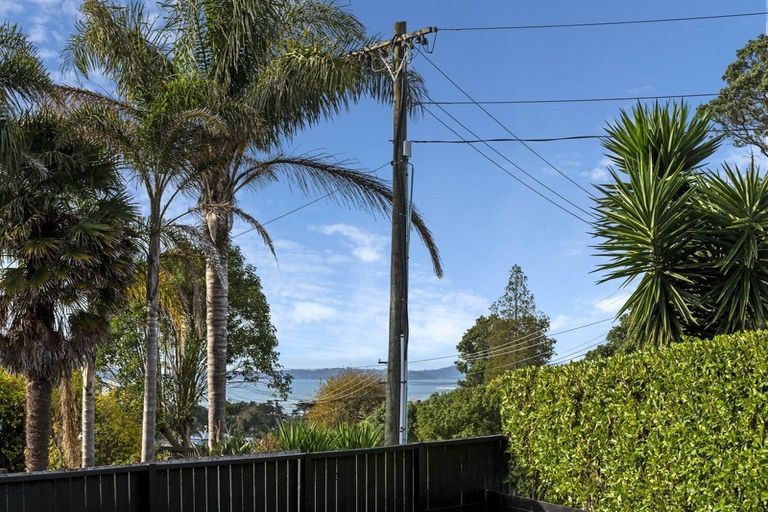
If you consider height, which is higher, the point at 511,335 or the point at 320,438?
the point at 320,438

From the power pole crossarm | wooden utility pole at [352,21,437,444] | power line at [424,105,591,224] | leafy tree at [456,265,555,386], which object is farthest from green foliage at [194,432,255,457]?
leafy tree at [456,265,555,386]

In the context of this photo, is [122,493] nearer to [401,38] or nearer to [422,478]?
[422,478]

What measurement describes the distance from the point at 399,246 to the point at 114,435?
39.4 feet

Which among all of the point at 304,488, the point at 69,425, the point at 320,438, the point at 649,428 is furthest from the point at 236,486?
the point at 69,425

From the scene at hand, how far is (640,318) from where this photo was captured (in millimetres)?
10000

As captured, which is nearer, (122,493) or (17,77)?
(122,493)

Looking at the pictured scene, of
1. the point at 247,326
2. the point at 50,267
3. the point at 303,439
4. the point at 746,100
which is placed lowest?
the point at 303,439

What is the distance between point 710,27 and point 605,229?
12.1 meters

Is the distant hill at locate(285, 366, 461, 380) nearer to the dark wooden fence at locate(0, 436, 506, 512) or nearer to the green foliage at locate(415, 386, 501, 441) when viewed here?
the green foliage at locate(415, 386, 501, 441)

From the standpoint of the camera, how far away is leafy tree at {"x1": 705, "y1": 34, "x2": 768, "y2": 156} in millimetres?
29250

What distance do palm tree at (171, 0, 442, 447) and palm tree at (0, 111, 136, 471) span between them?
229 cm

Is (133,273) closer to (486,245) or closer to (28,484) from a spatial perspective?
(28,484)

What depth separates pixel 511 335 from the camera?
50.0 metres

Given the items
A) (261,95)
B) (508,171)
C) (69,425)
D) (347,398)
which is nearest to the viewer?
(261,95)
